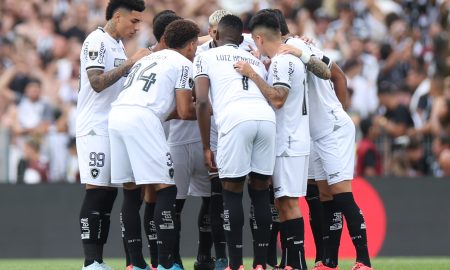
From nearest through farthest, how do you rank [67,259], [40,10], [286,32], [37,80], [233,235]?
1. [233,235]
2. [286,32]
3. [67,259]
4. [37,80]
5. [40,10]

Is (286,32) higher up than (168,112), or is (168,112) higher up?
(286,32)

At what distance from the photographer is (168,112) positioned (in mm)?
11953

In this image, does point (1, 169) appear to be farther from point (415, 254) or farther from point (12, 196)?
point (415, 254)

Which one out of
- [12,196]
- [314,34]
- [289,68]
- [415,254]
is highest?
[314,34]

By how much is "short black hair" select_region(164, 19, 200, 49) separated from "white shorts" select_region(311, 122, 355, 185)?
1.81m

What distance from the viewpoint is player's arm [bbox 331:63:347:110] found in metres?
12.5

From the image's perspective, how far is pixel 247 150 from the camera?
37.7 ft

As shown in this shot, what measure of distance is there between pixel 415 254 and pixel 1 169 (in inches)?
278

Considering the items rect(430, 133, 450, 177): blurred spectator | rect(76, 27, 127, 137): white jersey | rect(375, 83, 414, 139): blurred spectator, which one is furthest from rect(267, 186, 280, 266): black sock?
rect(430, 133, 450, 177): blurred spectator

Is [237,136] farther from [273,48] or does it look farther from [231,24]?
→ [231,24]

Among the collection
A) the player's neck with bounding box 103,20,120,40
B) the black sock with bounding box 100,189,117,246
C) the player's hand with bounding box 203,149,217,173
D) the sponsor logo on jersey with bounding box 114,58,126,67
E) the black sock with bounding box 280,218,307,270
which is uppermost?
the player's neck with bounding box 103,20,120,40

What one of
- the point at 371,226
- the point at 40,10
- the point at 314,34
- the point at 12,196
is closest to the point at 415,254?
the point at 371,226

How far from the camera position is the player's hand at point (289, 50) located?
11836 mm

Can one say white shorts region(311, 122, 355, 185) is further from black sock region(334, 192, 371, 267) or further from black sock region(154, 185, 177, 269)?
black sock region(154, 185, 177, 269)
